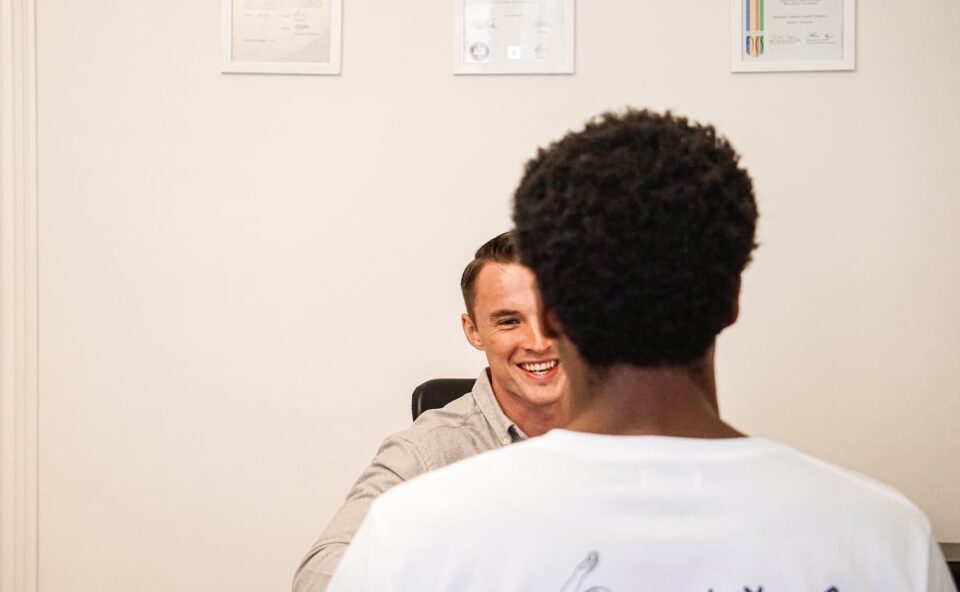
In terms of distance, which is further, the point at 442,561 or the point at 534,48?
the point at 534,48

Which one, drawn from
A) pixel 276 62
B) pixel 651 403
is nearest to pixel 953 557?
pixel 651 403

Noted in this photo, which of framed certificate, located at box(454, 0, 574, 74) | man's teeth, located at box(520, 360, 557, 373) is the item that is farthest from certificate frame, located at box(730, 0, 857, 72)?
man's teeth, located at box(520, 360, 557, 373)

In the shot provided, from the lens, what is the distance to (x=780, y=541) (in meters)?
0.75

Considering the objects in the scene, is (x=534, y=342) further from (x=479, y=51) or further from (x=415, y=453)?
(x=479, y=51)

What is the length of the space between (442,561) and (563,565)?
10 cm

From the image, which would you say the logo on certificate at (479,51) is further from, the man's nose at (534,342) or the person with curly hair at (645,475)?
the person with curly hair at (645,475)

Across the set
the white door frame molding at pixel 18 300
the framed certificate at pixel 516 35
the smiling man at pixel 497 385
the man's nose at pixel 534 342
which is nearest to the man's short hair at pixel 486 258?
the smiling man at pixel 497 385

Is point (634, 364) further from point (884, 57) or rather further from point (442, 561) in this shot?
point (884, 57)

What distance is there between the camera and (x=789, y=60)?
2.42 metres

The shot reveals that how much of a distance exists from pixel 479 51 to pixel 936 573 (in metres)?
1.91

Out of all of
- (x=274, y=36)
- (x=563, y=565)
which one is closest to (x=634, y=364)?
(x=563, y=565)

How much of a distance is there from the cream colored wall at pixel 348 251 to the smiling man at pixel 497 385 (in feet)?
1.65

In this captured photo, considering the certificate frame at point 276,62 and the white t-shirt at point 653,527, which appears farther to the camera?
the certificate frame at point 276,62

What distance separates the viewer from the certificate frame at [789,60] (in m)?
2.41
